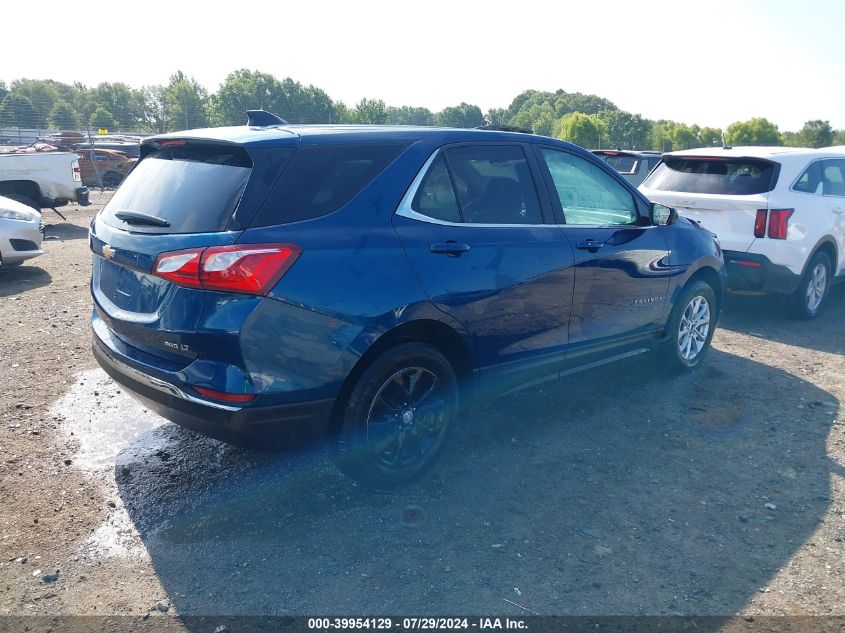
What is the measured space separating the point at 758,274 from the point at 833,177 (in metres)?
1.89

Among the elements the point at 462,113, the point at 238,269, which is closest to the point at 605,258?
the point at 238,269

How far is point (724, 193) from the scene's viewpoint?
7.18 metres

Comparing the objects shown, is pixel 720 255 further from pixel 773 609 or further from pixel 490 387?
pixel 773 609

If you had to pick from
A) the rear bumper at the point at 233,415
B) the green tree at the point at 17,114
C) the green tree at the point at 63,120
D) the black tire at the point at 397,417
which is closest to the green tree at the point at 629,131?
the green tree at the point at 63,120

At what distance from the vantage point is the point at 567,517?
3582mm

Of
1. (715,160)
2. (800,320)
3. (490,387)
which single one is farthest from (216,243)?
(800,320)

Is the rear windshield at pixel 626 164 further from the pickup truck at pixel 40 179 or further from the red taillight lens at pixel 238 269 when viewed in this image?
the red taillight lens at pixel 238 269

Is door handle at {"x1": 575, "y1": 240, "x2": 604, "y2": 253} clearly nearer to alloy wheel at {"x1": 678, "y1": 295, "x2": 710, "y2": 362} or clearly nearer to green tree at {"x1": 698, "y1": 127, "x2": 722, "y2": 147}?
alloy wheel at {"x1": 678, "y1": 295, "x2": 710, "y2": 362}

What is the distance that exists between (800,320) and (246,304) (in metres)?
6.76

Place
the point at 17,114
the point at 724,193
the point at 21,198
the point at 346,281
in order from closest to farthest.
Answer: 1. the point at 346,281
2. the point at 724,193
3. the point at 21,198
4. the point at 17,114

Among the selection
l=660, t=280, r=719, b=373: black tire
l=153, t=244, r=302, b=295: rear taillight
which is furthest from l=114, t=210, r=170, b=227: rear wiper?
l=660, t=280, r=719, b=373: black tire

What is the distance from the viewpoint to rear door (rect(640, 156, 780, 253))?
22.9 feet

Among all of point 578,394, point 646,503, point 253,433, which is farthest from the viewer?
point 578,394

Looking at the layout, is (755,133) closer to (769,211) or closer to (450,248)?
(769,211)
